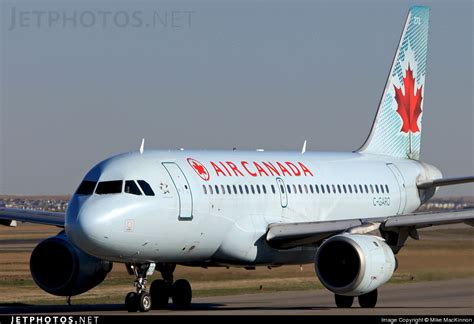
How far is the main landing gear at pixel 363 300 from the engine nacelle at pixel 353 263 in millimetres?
1902

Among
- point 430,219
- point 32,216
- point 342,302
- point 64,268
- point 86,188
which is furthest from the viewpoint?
point 32,216

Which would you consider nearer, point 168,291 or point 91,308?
point 91,308

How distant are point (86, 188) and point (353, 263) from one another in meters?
7.47

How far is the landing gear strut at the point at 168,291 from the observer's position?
1510 inches

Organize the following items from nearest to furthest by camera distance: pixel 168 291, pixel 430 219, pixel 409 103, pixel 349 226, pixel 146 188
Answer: pixel 146 188 → pixel 430 219 → pixel 349 226 → pixel 168 291 → pixel 409 103

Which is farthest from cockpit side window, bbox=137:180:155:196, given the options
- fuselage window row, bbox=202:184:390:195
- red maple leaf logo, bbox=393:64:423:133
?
red maple leaf logo, bbox=393:64:423:133

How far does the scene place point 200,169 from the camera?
36812 mm

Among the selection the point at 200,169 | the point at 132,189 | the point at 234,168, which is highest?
the point at 200,169

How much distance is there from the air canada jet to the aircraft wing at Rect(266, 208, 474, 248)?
38 mm

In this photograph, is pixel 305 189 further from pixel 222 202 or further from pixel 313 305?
pixel 222 202

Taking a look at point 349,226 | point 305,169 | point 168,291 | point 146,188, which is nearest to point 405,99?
point 305,169

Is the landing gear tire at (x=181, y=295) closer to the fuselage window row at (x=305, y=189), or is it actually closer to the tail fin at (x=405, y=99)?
the fuselage window row at (x=305, y=189)

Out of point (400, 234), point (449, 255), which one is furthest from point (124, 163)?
point (449, 255)

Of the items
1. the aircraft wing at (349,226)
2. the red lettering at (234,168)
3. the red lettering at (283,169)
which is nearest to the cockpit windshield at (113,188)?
the red lettering at (234,168)
